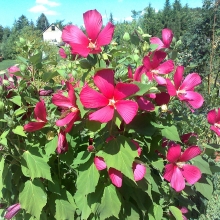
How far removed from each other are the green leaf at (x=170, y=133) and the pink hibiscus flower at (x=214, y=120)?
172mm

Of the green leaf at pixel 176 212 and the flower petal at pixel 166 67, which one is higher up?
the flower petal at pixel 166 67

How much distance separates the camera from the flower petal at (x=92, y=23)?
3.57ft

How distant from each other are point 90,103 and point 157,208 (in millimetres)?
718

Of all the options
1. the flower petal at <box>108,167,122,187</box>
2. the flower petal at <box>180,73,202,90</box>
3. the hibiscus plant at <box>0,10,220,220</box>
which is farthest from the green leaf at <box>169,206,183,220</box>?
the flower petal at <box>180,73,202,90</box>

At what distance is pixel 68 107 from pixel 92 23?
0.29 meters

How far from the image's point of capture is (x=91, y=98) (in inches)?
39.7

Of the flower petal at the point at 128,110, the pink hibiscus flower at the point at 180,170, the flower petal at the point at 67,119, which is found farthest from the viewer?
the pink hibiscus flower at the point at 180,170

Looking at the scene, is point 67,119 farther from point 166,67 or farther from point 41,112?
point 166,67

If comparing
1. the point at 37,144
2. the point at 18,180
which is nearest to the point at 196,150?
the point at 37,144

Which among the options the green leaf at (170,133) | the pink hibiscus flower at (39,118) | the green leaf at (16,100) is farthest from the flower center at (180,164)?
the green leaf at (16,100)

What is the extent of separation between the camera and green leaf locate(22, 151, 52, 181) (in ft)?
4.18

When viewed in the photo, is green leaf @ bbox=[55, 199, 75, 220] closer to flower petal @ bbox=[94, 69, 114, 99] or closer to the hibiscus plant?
the hibiscus plant

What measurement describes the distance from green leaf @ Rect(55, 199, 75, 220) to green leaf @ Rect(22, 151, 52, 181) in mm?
209

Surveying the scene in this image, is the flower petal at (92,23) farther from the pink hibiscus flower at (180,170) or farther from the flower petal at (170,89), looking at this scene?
the pink hibiscus flower at (180,170)
